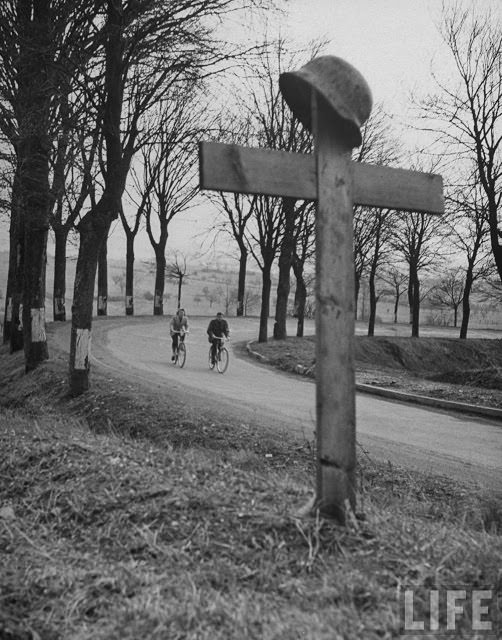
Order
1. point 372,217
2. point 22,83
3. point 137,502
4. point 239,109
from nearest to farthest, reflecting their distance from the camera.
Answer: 1. point 137,502
2. point 22,83
3. point 239,109
4. point 372,217

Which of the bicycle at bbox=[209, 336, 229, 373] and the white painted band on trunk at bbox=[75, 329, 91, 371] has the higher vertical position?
the white painted band on trunk at bbox=[75, 329, 91, 371]

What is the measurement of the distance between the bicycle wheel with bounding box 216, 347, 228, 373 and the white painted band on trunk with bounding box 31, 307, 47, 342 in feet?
18.3

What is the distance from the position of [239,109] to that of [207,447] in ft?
71.6

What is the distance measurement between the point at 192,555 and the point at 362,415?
9488 millimetres

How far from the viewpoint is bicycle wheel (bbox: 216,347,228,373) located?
727 inches

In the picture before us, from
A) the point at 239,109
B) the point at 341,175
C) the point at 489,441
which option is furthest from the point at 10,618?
the point at 239,109

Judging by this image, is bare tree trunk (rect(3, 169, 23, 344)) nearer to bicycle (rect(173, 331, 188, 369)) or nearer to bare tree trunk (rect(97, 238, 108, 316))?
bicycle (rect(173, 331, 188, 369))

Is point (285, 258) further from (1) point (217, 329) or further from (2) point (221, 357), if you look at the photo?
(2) point (221, 357)

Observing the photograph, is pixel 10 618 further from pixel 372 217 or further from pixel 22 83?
pixel 372 217

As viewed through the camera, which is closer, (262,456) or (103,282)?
(262,456)

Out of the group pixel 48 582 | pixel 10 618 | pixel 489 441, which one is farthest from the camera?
pixel 489 441

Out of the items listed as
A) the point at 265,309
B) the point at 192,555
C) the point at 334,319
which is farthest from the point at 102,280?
the point at 192,555

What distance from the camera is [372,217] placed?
34812mm

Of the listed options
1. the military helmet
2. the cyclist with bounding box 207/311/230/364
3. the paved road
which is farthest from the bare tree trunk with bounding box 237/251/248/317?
the military helmet
